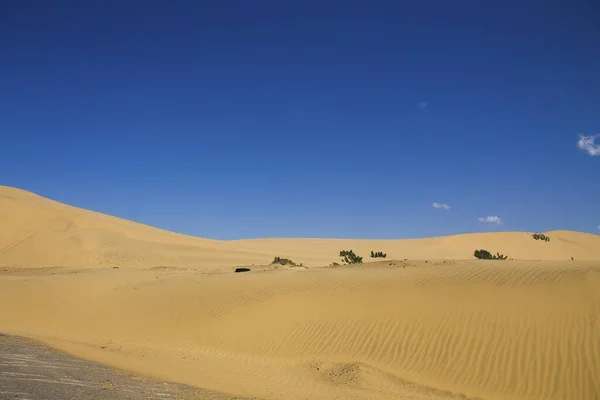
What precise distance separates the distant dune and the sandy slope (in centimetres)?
1470

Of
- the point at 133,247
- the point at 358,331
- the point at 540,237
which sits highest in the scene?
the point at 540,237

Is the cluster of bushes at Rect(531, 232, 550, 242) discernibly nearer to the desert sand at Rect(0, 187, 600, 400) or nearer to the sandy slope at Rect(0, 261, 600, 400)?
the desert sand at Rect(0, 187, 600, 400)

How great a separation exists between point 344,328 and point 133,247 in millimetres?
28811

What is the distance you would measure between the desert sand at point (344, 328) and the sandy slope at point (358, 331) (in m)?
0.04

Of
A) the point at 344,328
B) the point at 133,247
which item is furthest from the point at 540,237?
the point at 344,328

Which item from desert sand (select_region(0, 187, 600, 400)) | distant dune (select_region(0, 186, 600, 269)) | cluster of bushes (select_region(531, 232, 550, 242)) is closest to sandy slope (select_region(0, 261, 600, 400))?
desert sand (select_region(0, 187, 600, 400))

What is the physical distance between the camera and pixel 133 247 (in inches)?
1437

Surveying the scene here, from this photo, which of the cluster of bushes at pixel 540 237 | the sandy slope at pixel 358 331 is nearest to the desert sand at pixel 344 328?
the sandy slope at pixel 358 331

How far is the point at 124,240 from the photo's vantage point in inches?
1523

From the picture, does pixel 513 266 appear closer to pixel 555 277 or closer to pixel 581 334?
pixel 555 277

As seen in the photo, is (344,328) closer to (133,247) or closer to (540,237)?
(133,247)

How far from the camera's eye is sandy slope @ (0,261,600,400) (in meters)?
8.98

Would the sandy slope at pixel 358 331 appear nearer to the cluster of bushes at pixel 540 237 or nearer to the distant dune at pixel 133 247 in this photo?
the distant dune at pixel 133 247

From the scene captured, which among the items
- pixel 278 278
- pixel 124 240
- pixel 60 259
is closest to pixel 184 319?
pixel 278 278
